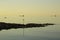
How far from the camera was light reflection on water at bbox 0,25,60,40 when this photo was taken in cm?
195

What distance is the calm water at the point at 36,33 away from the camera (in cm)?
195

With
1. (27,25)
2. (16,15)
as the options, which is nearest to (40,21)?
(27,25)

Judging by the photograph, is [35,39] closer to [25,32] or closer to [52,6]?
[25,32]

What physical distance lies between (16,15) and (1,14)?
0.21 meters

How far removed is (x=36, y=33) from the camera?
197 cm

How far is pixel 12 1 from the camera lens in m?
1.97

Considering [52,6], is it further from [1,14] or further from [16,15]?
[1,14]

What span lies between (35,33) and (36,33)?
0.6 inches

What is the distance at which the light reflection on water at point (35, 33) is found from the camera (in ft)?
6.40

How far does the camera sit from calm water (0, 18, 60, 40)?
1952mm

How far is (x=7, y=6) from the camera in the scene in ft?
6.50

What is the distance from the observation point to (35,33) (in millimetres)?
1973

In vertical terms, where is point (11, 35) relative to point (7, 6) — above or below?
below

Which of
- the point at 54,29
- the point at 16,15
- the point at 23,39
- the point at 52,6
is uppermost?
the point at 52,6
